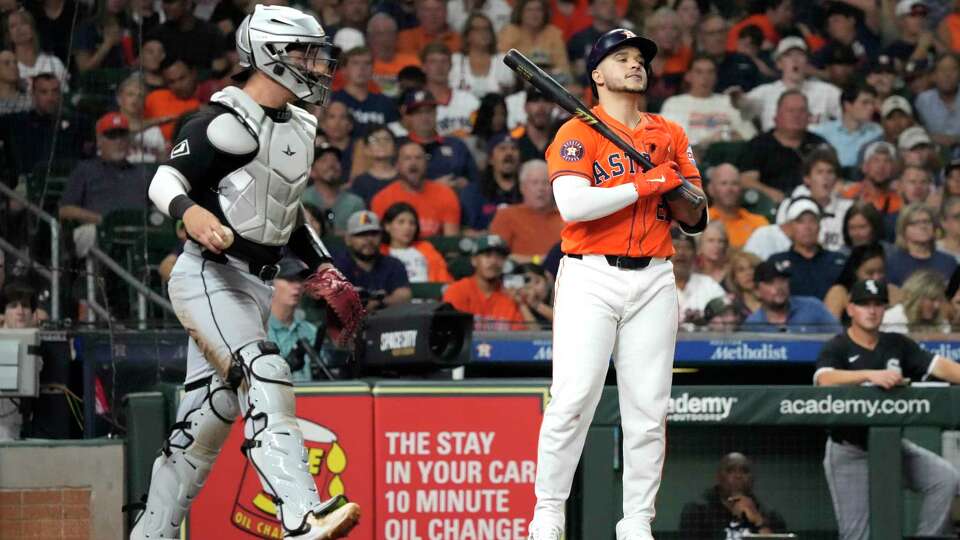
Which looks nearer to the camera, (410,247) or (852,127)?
(410,247)

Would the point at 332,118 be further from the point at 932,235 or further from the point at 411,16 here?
the point at 932,235

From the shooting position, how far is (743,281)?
403 inches

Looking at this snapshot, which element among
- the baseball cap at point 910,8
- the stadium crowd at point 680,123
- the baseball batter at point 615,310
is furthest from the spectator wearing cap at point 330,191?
the baseball cap at point 910,8

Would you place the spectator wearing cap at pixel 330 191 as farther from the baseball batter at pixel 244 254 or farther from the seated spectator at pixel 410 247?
the baseball batter at pixel 244 254

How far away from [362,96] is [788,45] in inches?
133

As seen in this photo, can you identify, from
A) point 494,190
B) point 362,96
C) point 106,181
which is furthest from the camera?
point 362,96

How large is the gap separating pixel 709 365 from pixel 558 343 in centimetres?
381

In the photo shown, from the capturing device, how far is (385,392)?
6.55 m

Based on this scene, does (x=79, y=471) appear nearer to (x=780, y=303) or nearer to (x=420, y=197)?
(x=420, y=197)

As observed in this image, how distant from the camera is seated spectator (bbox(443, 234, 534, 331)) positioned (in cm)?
970

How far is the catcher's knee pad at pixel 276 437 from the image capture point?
16.4 ft

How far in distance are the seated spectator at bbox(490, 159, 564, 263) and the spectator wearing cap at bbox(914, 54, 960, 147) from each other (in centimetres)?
323

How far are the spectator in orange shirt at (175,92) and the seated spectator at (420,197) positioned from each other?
4.69 ft

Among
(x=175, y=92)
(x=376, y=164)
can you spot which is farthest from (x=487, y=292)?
(x=175, y=92)
